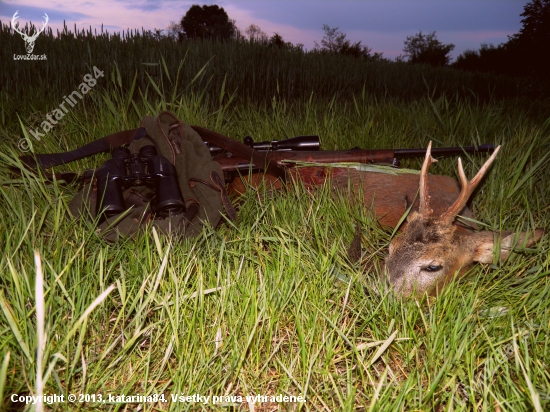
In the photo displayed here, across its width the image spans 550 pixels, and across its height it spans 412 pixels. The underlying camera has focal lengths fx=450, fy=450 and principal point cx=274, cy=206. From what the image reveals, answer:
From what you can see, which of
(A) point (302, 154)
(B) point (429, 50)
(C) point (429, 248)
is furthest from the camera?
(B) point (429, 50)

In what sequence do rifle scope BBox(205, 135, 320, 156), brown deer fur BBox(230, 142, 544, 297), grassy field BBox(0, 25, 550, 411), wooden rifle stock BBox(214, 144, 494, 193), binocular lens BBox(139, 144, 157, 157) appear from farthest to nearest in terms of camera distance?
rifle scope BBox(205, 135, 320, 156) → wooden rifle stock BBox(214, 144, 494, 193) → binocular lens BBox(139, 144, 157, 157) → brown deer fur BBox(230, 142, 544, 297) → grassy field BBox(0, 25, 550, 411)

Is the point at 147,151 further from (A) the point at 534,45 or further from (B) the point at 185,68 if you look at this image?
(A) the point at 534,45

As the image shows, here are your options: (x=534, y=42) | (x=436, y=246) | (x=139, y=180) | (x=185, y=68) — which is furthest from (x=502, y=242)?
(x=534, y=42)

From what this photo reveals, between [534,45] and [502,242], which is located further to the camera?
[534,45]

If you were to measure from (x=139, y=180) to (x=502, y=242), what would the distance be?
8.18 ft

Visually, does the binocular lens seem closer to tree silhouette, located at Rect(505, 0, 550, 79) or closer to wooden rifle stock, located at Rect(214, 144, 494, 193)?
wooden rifle stock, located at Rect(214, 144, 494, 193)

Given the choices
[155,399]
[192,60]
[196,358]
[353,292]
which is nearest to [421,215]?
[353,292]

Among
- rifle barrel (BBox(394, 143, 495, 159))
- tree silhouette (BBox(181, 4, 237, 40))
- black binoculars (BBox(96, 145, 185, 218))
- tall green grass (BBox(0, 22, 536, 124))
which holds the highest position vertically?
tree silhouette (BBox(181, 4, 237, 40))

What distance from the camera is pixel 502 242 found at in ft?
8.91

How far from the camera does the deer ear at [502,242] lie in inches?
106

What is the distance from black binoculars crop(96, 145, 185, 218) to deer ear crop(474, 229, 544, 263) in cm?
198

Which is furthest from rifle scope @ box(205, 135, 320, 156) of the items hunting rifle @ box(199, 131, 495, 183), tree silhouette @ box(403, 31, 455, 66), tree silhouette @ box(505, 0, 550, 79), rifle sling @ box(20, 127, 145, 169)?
tree silhouette @ box(403, 31, 455, 66)

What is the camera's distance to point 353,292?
8.46ft

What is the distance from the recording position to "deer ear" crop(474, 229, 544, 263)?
269cm
